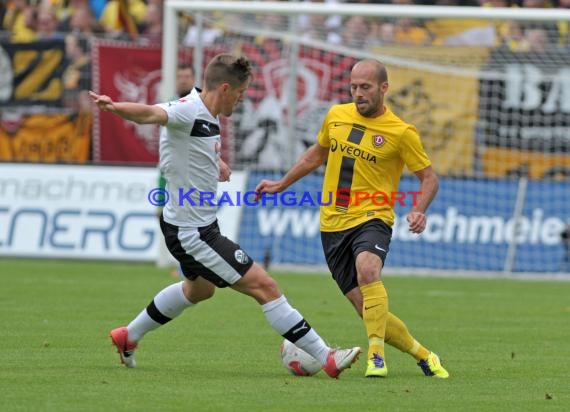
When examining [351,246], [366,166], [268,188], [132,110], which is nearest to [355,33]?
[268,188]

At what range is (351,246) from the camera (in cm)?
→ 915

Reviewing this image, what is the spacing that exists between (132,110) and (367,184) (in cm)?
200

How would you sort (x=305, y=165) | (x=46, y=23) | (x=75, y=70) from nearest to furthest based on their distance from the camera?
(x=305, y=165)
(x=75, y=70)
(x=46, y=23)

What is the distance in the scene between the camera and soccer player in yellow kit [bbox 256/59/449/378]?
9.01m

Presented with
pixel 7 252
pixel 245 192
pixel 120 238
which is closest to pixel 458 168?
pixel 245 192

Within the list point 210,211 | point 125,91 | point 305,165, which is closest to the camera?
point 210,211

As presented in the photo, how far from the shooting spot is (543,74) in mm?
20547

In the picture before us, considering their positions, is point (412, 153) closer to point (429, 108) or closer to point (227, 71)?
point (227, 71)

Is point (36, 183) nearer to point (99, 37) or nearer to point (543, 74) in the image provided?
point (99, 37)

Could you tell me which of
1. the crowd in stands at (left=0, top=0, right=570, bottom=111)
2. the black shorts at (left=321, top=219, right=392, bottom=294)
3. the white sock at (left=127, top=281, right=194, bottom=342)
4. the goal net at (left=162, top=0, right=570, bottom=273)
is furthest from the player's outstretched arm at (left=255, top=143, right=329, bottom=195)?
the crowd in stands at (left=0, top=0, right=570, bottom=111)

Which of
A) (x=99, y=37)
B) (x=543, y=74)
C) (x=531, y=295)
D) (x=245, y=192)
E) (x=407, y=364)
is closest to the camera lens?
(x=407, y=364)

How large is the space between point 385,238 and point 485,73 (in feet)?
39.8

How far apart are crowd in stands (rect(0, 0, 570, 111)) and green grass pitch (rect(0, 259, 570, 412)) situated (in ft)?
16.2

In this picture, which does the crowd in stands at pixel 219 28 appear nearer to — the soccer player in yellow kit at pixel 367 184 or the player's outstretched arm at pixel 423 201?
the soccer player in yellow kit at pixel 367 184
